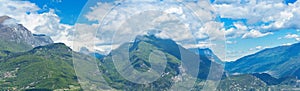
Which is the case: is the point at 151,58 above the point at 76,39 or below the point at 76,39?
below

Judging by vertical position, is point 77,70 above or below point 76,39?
below

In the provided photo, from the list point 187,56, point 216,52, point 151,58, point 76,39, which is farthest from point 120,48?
point 216,52

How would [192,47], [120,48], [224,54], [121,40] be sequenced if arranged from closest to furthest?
[224,54], [192,47], [121,40], [120,48]

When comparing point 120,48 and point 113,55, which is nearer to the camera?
point 113,55

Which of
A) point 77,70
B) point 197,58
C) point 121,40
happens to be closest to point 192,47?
point 197,58

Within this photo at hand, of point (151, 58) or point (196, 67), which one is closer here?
point (196, 67)

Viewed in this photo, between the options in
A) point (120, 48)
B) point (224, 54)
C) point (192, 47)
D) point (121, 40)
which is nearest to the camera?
point (224, 54)

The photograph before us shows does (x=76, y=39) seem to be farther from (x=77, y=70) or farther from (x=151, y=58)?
(x=151, y=58)

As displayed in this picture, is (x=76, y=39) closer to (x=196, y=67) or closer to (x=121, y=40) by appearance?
(x=121, y=40)
